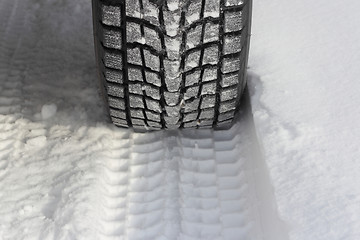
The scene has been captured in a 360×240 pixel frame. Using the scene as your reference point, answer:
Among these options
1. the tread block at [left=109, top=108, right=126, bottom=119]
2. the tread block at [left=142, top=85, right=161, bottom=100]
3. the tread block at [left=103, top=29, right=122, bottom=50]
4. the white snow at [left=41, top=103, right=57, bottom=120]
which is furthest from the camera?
the white snow at [left=41, top=103, right=57, bottom=120]

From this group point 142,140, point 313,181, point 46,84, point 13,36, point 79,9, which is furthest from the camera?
point 79,9

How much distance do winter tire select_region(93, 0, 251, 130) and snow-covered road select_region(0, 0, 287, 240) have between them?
0.11m

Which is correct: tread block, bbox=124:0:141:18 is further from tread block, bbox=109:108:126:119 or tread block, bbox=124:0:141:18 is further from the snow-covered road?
the snow-covered road

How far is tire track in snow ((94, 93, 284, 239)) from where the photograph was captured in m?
1.58

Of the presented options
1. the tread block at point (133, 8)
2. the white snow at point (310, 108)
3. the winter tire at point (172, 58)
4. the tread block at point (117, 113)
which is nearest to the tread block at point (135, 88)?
the winter tire at point (172, 58)

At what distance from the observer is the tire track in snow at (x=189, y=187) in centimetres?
158

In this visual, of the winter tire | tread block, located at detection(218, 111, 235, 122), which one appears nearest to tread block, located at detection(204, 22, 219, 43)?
the winter tire

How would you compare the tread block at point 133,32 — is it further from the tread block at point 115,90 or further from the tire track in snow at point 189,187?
the tire track in snow at point 189,187

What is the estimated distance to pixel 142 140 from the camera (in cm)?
188

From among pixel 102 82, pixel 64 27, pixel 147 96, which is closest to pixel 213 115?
pixel 147 96

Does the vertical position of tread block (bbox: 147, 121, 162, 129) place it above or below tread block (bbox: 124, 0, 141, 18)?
below

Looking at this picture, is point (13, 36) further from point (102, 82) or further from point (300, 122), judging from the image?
point (300, 122)

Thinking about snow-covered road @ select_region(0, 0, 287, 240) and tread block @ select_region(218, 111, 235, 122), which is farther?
tread block @ select_region(218, 111, 235, 122)

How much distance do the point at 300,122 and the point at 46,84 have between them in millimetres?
969
